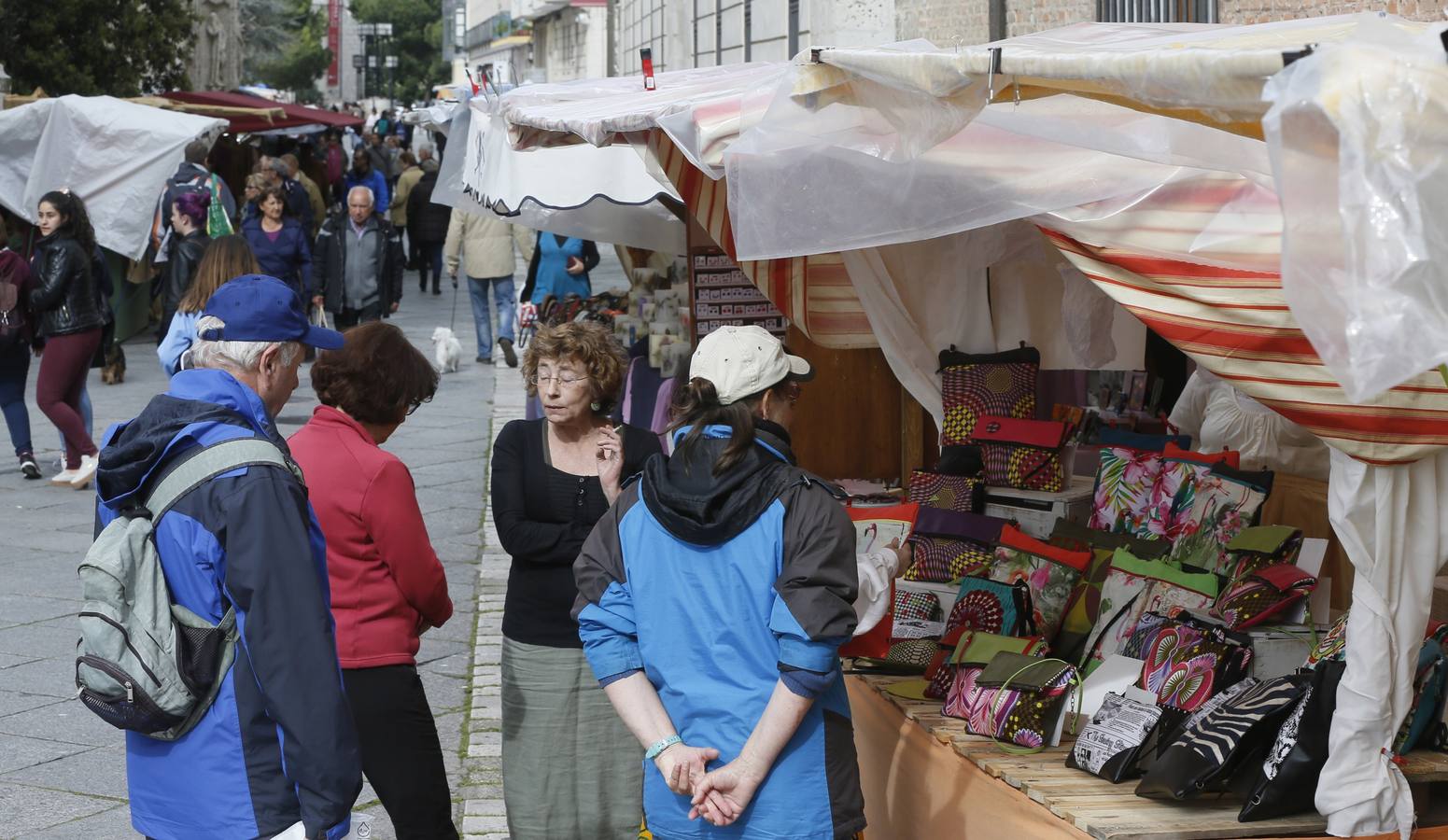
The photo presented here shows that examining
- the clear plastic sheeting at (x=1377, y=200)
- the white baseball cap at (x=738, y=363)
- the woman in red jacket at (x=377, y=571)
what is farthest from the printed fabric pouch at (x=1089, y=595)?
the clear plastic sheeting at (x=1377, y=200)

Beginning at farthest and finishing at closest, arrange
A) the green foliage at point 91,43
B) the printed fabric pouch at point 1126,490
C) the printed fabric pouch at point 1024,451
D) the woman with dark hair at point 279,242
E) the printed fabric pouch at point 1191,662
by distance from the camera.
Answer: the green foliage at point 91,43 → the woman with dark hair at point 279,242 → the printed fabric pouch at point 1024,451 → the printed fabric pouch at point 1126,490 → the printed fabric pouch at point 1191,662

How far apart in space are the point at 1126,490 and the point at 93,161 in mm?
12553

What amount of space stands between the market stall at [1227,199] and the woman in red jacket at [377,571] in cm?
100

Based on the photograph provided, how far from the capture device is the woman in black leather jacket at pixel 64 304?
9.06 m

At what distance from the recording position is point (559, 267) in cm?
1036

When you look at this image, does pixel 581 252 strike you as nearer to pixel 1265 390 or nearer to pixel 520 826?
pixel 520 826

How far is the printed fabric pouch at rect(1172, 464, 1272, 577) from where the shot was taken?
3879 mm

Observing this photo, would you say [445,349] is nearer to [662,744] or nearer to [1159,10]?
[1159,10]

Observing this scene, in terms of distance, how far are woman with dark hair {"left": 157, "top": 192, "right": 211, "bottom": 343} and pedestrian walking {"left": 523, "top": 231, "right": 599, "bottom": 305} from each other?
2.47m

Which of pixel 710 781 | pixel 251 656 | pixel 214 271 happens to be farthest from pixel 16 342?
pixel 710 781

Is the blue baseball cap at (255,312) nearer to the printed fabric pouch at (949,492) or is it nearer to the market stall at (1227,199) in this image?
the market stall at (1227,199)

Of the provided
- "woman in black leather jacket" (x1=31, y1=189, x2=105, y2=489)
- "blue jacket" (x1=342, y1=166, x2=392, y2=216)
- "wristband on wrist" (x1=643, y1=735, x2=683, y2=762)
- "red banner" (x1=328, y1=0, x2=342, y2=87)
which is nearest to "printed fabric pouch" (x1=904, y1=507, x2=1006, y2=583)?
"wristband on wrist" (x1=643, y1=735, x2=683, y2=762)

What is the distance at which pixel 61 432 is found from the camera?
9547 mm

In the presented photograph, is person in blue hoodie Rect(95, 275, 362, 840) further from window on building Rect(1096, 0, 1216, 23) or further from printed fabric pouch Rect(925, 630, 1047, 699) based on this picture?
window on building Rect(1096, 0, 1216, 23)
